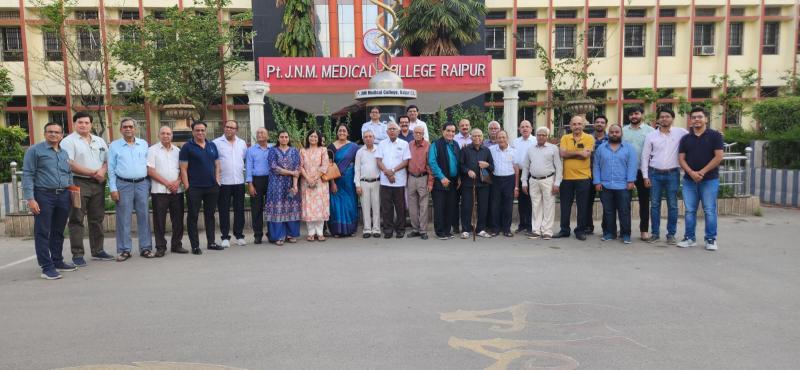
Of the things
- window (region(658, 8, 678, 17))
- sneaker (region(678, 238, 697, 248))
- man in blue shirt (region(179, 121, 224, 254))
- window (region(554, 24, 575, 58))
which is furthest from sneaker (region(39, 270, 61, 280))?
window (region(658, 8, 678, 17))

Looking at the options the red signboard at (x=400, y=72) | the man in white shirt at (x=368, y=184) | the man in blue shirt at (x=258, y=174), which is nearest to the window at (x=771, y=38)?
the red signboard at (x=400, y=72)

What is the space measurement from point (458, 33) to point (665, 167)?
11723 millimetres

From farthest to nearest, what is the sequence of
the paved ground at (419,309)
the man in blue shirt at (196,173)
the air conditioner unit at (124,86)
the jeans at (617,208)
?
1. the air conditioner unit at (124,86)
2. the jeans at (617,208)
3. the man in blue shirt at (196,173)
4. the paved ground at (419,309)

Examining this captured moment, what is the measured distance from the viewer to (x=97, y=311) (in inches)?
169

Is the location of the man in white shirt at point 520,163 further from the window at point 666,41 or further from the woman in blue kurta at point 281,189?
the window at point 666,41

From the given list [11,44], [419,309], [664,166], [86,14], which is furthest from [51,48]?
[664,166]

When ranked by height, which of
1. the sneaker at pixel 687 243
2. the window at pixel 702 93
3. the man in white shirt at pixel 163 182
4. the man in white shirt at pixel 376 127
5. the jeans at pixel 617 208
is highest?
the window at pixel 702 93

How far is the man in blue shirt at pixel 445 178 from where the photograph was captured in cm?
714

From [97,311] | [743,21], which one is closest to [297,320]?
[97,311]

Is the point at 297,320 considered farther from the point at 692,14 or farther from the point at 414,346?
Result: the point at 692,14

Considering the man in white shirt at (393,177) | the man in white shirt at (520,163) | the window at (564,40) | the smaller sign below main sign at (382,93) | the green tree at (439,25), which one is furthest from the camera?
the window at (564,40)

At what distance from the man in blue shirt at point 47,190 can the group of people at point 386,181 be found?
102mm

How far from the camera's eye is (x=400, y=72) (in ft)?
52.4

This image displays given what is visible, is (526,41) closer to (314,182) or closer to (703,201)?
(703,201)
